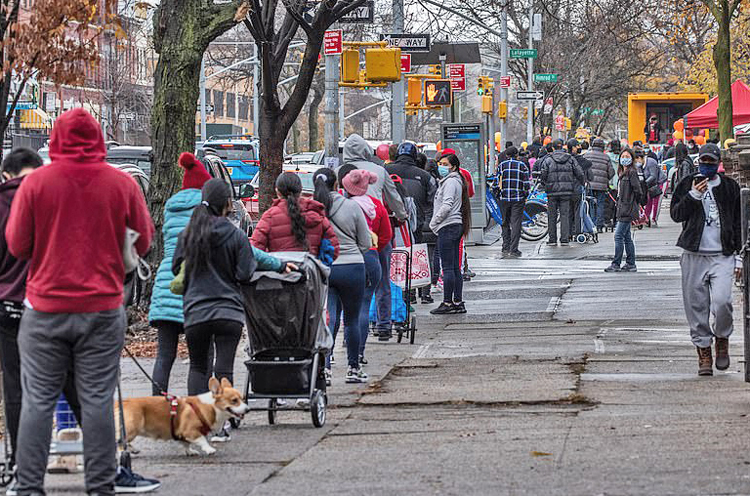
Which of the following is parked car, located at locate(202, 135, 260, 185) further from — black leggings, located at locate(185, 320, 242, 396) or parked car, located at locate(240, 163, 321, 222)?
black leggings, located at locate(185, 320, 242, 396)

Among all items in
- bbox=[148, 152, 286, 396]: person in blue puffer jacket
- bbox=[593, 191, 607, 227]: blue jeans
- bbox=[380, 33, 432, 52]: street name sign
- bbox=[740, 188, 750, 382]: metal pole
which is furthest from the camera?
bbox=[593, 191, 607, 227]: blue jeans

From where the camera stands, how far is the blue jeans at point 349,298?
10.6 metres

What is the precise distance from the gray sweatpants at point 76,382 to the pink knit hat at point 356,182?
5.37 m

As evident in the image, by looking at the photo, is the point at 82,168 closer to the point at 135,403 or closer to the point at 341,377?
the point at 135,403

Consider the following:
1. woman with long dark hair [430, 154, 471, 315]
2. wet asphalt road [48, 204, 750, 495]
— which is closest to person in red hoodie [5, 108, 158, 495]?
wet asphalt road [48, 204, 750, 495]

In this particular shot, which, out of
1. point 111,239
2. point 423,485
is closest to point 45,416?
point 111,239

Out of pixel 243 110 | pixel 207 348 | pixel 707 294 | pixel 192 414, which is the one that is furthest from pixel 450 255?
pixel 243 110

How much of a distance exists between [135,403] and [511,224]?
17454 mm

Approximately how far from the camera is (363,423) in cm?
923

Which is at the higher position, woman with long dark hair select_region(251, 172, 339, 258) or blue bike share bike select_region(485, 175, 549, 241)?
woman with long dark hair select_region(251, 172, 339, 258)

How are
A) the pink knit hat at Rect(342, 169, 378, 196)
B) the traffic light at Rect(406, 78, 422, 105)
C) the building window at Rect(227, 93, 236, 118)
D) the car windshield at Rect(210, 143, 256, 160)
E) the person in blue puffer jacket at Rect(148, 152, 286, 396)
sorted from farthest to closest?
the building window at Rect(227, 93, 236, 118) < the car windshield at Rect(210, 143, 256, 160) < the traffic light at Rect(406, 78, 422, 105) < the pink knit hat at Rect(342, 169, 378, 196) < the person in blue puffer jacket at Rect(148, 152, 286, 396)

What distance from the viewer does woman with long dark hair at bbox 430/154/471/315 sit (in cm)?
1592

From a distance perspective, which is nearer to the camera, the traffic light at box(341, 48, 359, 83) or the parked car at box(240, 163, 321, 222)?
the parked car at box(240, 163, 321, 222)

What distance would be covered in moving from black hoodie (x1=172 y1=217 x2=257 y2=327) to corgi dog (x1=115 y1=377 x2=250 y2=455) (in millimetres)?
488
